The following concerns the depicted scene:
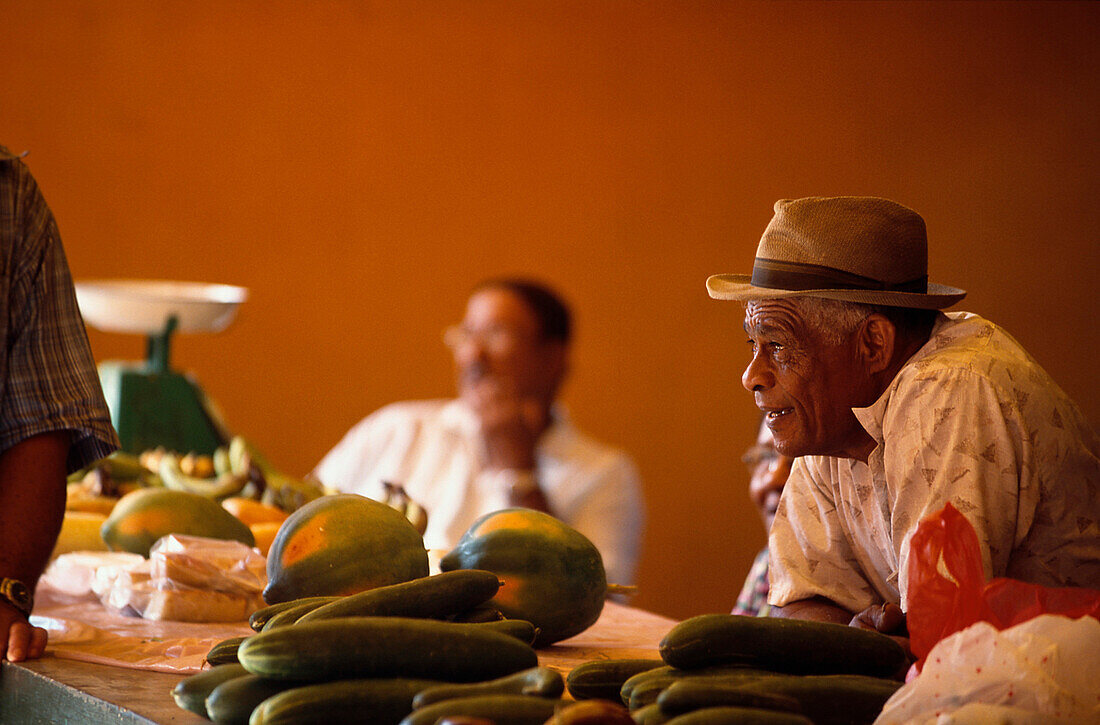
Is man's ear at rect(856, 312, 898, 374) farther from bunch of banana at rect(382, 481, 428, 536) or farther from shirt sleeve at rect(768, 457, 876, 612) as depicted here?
bunch of banana at rect(382, 481, 428, 536)

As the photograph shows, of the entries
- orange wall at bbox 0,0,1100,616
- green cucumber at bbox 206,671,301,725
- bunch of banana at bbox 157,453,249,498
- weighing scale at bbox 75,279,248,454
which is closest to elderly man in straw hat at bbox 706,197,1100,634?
green cucumber at bbox 206,671,301,725

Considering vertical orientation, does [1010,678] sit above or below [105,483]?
above

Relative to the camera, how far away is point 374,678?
3.28ft

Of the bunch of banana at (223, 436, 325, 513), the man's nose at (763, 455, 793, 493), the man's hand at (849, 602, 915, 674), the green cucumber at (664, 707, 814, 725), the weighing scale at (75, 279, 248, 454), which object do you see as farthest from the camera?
the weighing scale at (75, 279, 248, 454)

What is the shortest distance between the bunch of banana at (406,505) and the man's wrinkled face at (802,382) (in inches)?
27.5

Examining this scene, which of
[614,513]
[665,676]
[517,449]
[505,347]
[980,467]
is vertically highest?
[980,467]

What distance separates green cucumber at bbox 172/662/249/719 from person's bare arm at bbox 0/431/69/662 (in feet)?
2.04

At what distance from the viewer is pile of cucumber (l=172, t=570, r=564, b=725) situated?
0.93m

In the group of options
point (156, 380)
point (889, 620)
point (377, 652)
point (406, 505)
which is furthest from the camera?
point (156, 380)

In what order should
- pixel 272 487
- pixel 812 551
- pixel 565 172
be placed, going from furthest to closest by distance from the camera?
pixel 565 172 < pixel 272 487 < pixel 812 551

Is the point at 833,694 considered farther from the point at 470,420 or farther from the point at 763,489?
the point at 470,420

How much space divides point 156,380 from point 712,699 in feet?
8.40

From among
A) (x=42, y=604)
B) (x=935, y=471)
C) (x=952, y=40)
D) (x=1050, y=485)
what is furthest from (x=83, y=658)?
(x=952, y=40)

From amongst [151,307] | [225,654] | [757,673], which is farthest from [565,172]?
[757,673]
